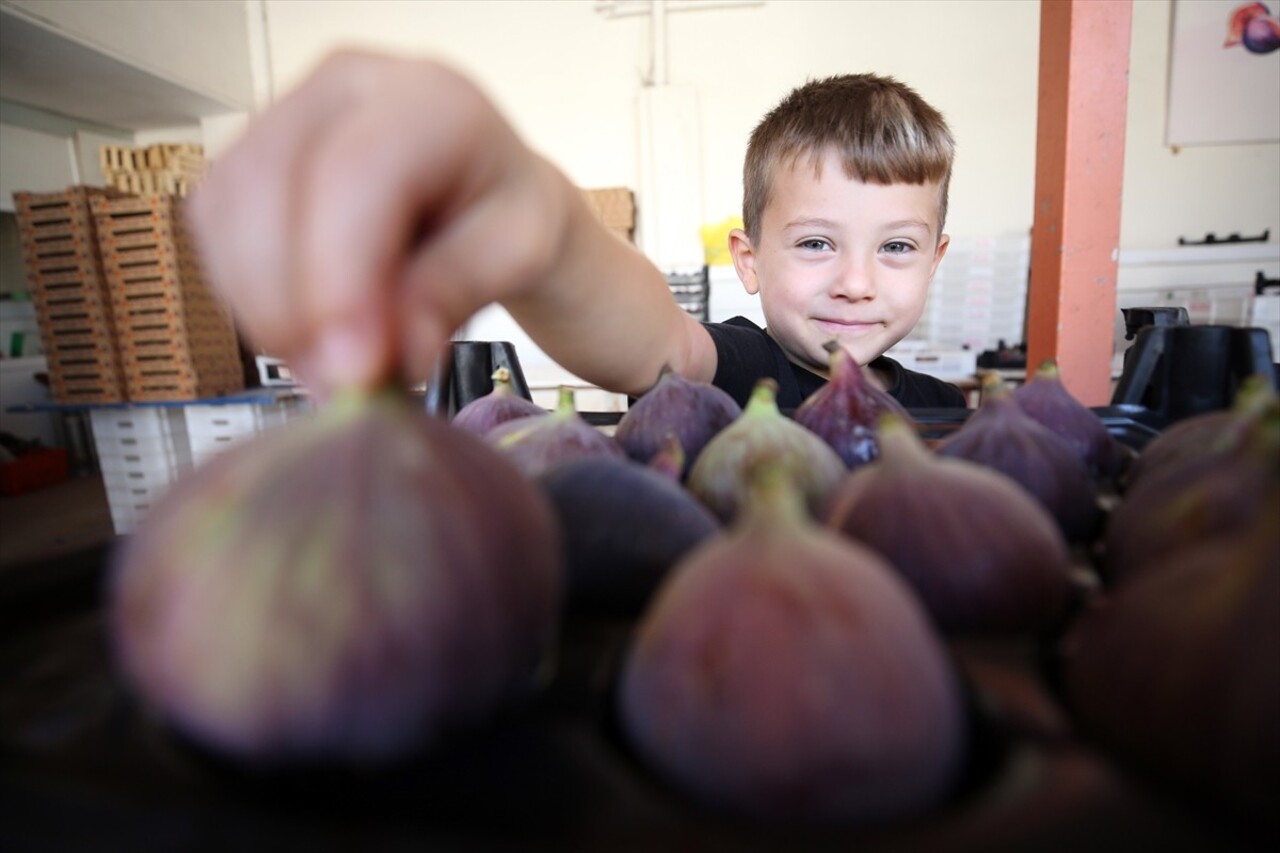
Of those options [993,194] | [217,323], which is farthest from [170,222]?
[993,194]

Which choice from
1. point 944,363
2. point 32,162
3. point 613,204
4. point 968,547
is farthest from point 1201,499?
point 32,162

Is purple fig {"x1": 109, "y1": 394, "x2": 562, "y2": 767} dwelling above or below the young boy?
below

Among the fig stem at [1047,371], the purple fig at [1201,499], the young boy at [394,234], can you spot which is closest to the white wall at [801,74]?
the young boy at [394,234]

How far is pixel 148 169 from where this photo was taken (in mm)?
3758

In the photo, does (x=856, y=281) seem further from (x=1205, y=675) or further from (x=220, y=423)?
(x=220, y=423)

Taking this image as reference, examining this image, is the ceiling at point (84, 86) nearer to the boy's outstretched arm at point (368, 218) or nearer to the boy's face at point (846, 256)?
the boy's face at point (846, 256)

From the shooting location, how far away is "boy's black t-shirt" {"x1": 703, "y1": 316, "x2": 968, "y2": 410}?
1.19 metres

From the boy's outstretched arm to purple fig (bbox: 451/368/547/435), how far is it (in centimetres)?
20

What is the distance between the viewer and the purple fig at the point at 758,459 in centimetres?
39

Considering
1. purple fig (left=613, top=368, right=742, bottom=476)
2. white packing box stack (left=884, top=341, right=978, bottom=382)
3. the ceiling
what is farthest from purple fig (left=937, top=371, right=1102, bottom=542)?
the ceiling

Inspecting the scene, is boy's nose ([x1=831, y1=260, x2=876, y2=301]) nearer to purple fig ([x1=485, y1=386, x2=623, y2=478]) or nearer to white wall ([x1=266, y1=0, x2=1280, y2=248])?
purple fig ([x1=485, y1=386, x2=623, y2=478])

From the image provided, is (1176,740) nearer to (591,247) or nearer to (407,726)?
(407,726)

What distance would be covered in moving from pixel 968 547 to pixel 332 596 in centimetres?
22

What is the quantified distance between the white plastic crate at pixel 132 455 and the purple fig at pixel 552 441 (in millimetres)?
3295
